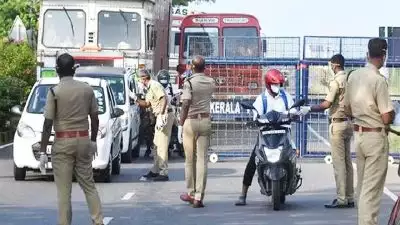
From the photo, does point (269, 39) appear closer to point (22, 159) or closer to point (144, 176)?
point (144, 176)

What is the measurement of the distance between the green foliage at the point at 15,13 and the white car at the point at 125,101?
2717 centimetres

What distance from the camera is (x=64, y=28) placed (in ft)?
→ 84.1

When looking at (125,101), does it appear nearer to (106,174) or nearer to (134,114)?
(134,114)

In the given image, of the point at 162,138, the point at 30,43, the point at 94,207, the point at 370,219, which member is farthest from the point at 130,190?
the point at 30,43

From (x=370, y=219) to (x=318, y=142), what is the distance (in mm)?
10691

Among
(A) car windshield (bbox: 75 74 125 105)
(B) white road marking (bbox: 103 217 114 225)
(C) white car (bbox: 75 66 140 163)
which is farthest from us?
(A) car windshield (bbox: 75 74 125 105)

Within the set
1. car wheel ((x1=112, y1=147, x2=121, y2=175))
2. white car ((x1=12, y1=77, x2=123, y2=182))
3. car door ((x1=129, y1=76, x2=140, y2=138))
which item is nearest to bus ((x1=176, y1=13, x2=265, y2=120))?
car door ((x1=129, y1=76, x2=140, y2=138))

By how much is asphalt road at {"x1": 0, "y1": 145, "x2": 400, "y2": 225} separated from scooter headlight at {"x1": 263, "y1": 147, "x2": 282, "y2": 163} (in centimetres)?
69

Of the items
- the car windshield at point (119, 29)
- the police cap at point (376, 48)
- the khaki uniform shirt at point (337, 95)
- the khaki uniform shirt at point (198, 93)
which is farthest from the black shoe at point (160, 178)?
the car windshield at point (119, 29)

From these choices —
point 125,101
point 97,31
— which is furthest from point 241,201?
point 97,31

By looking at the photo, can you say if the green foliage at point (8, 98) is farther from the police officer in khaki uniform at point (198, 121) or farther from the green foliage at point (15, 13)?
the green foliage at point (15, 13)

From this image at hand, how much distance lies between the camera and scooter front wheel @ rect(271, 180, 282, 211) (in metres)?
12.7

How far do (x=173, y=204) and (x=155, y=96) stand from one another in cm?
346

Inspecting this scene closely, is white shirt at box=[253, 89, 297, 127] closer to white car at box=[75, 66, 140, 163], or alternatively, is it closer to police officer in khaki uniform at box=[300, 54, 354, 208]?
police officer in khaki uniform at box=[300, 54, 354, 208]
